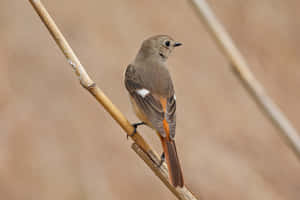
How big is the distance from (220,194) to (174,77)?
1954mm

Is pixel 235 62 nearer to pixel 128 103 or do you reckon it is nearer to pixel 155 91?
pixel 155 91

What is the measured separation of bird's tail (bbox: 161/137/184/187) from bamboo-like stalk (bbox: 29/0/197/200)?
0.11 ft

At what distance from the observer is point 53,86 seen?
6.92m

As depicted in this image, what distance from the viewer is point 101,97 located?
8.56ft

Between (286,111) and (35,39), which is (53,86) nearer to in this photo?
(35,39)

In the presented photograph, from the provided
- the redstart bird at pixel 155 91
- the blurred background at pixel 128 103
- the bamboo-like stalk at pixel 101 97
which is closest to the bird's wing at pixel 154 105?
the redstart bird at pixel 155 91

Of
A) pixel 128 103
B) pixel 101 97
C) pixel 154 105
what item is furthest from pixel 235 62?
pixel 128 103

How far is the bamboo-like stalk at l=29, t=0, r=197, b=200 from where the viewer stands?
2.34m

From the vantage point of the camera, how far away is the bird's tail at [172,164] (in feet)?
8.32

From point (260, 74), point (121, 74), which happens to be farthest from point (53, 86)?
point (260, 74)

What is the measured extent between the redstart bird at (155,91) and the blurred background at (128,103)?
6.39ft

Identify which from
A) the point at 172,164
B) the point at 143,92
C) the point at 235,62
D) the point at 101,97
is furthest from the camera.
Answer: the point at 143,92

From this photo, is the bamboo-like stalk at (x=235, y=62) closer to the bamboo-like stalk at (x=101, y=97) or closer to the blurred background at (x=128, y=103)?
the bamboo-like stalk at (x=101, y=97)

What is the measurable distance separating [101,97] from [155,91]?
1.18m
